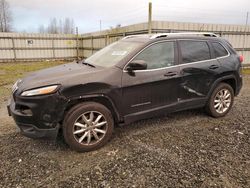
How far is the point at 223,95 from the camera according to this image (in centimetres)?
455

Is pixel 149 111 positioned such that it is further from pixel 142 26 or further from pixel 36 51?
pixel 36 51

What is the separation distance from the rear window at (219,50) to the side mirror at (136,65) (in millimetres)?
1946

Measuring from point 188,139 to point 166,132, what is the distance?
1.41 ft

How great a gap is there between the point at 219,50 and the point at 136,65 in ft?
7.31

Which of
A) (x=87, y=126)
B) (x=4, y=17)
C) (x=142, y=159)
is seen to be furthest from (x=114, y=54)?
(x=4, y=17)

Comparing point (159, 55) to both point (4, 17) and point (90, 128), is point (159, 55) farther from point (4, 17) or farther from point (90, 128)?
point (4, 17)

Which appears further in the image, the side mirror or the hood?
the side mirror

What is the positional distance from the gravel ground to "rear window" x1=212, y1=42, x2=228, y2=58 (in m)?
1.51

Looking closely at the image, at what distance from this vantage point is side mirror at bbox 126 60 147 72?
129 inches

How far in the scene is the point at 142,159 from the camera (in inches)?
Answer: 117

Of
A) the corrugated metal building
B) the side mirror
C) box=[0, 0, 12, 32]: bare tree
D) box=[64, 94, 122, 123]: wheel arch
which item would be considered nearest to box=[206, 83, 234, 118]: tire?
the side mirror

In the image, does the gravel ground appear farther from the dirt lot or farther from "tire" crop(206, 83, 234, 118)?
"tire" crop(206, 83, 234, 118)

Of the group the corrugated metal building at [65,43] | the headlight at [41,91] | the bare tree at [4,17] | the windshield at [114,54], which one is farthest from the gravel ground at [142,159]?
the bare tree at [4,17]

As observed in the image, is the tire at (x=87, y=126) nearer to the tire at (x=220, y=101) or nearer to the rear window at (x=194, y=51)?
the rear window at (x=194, y=51)
